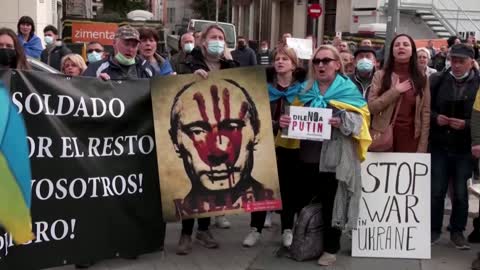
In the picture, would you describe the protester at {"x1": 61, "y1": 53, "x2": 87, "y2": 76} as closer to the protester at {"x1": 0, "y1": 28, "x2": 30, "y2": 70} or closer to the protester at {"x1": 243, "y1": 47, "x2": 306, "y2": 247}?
the protester at {"x1": 0, "y1": 28, "x2": 30, "y2": 70}

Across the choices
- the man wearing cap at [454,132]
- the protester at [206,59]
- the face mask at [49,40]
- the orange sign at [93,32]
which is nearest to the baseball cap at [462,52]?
the man wearing cap at [454,132]

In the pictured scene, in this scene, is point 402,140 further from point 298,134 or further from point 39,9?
point 39,9

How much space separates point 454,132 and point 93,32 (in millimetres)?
18969

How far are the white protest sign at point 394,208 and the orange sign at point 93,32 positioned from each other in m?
18.6

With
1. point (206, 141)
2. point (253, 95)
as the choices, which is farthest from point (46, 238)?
point (253, 95)

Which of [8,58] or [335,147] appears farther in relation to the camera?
[335,147]

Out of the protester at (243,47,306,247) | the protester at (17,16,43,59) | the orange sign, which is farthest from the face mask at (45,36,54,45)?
the orange sign

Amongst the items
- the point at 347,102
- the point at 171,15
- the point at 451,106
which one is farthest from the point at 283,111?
the point at 171,15

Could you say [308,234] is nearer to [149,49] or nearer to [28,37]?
[149,49]

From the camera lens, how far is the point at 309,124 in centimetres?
520

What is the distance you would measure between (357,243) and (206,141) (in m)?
1.54

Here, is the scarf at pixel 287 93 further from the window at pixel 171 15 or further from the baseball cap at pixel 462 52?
the window at pixel 171 15

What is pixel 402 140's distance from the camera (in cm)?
584

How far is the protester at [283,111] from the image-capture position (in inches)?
218
